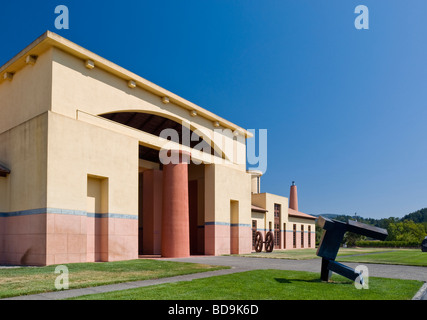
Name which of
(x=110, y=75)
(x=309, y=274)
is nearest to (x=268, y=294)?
(x=309, y=274)

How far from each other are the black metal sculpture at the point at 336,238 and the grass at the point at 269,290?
378 millimetres

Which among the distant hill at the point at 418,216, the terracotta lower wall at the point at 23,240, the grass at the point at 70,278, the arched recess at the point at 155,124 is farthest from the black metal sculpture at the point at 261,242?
the distant hill at the point at 418,216

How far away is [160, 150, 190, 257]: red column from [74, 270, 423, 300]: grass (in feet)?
46.0

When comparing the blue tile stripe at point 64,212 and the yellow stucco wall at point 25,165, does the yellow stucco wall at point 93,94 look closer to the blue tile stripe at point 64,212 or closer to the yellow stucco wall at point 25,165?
the yellow stucco wall at point 25,165

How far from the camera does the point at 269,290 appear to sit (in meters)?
10.2

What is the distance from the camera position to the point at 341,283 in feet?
38.2

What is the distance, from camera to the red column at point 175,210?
26.7m

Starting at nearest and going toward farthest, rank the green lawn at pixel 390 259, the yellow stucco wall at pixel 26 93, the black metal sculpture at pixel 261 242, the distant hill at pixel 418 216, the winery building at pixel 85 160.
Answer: the winery building at pixel 85 160, the yellow stucco wall at pixel 26 93, the green lawn at pixel 390 259, the black metal sculpture at pixel 261 242, the distant hill at pixel 418 216
